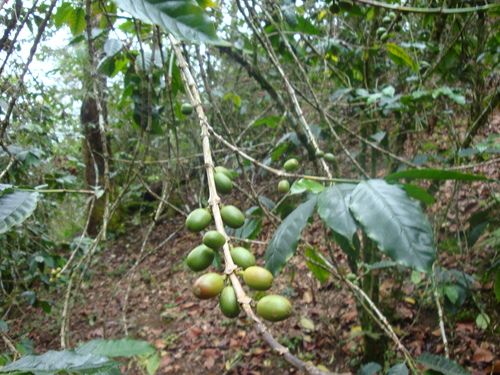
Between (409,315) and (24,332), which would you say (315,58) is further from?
(24,332)

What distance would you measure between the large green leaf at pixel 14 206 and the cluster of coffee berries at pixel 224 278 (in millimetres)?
372

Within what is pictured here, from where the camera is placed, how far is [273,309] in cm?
66

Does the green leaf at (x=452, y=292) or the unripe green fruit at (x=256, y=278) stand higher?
the unripe green fruit at (x=256, y=278)

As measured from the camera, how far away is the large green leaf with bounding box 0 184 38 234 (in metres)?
0.88


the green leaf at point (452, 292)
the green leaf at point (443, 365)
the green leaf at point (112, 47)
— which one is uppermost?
the green leaf at point (112, 47)

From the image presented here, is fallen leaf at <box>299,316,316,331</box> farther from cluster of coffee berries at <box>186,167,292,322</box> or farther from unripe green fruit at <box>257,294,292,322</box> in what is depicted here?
unripe green fruit at <box>257,294,292,322</box>

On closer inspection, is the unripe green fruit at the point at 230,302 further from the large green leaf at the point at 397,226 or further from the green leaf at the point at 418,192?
the green leaf at the point at 418,192

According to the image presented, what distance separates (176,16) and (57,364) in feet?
Result: 2.04

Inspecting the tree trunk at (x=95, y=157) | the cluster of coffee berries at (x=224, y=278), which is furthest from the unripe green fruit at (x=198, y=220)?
the tree trunk at (x=95, y=157)

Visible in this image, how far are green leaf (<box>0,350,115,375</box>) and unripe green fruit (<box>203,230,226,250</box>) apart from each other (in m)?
0.27

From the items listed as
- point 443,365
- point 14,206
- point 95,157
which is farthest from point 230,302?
point 95,157

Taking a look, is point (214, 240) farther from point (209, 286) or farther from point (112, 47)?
point (112, 47)

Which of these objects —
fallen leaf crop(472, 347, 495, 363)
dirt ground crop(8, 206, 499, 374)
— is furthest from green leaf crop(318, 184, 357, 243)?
fallen leaf crop(472, 347, 495, 363)

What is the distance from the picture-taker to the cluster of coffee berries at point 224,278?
659mm
